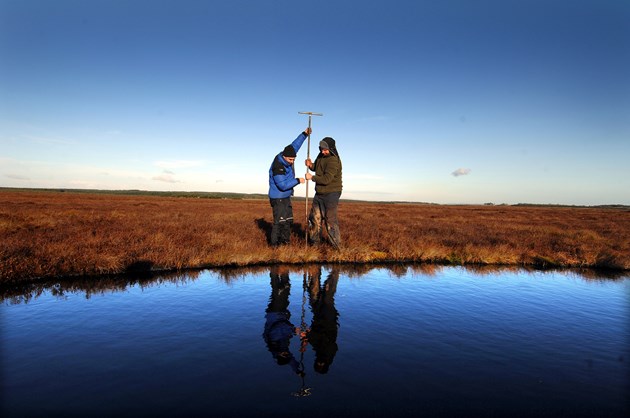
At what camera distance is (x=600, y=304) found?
292 inches

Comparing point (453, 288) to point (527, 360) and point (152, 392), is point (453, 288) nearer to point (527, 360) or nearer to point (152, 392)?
point (527, 360)

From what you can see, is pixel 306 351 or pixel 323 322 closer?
pixel 306 351

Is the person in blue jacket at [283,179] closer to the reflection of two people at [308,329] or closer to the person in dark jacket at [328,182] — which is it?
the person in dark jacket at [328,182]

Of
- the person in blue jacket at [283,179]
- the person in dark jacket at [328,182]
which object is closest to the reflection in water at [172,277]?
the person in dark jacket at [328,182]

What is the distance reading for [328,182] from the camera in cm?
1088

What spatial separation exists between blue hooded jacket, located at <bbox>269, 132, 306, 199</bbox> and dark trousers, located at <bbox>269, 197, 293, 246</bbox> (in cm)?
22

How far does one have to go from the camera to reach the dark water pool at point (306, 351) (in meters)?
3.30

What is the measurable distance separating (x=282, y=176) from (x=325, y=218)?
6.53 feet

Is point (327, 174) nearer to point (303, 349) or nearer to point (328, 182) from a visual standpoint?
point (328, 182)

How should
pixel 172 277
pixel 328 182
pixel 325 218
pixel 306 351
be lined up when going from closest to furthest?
pixel 306 351, pixel 172 277, pixel 328 182, pixel 325 218

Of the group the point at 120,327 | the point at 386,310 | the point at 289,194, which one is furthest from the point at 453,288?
the point at 120,327

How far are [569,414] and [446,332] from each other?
213 centimetres

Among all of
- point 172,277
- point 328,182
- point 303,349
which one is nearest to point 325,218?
point 328,182

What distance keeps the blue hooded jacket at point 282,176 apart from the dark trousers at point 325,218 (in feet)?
3.30
